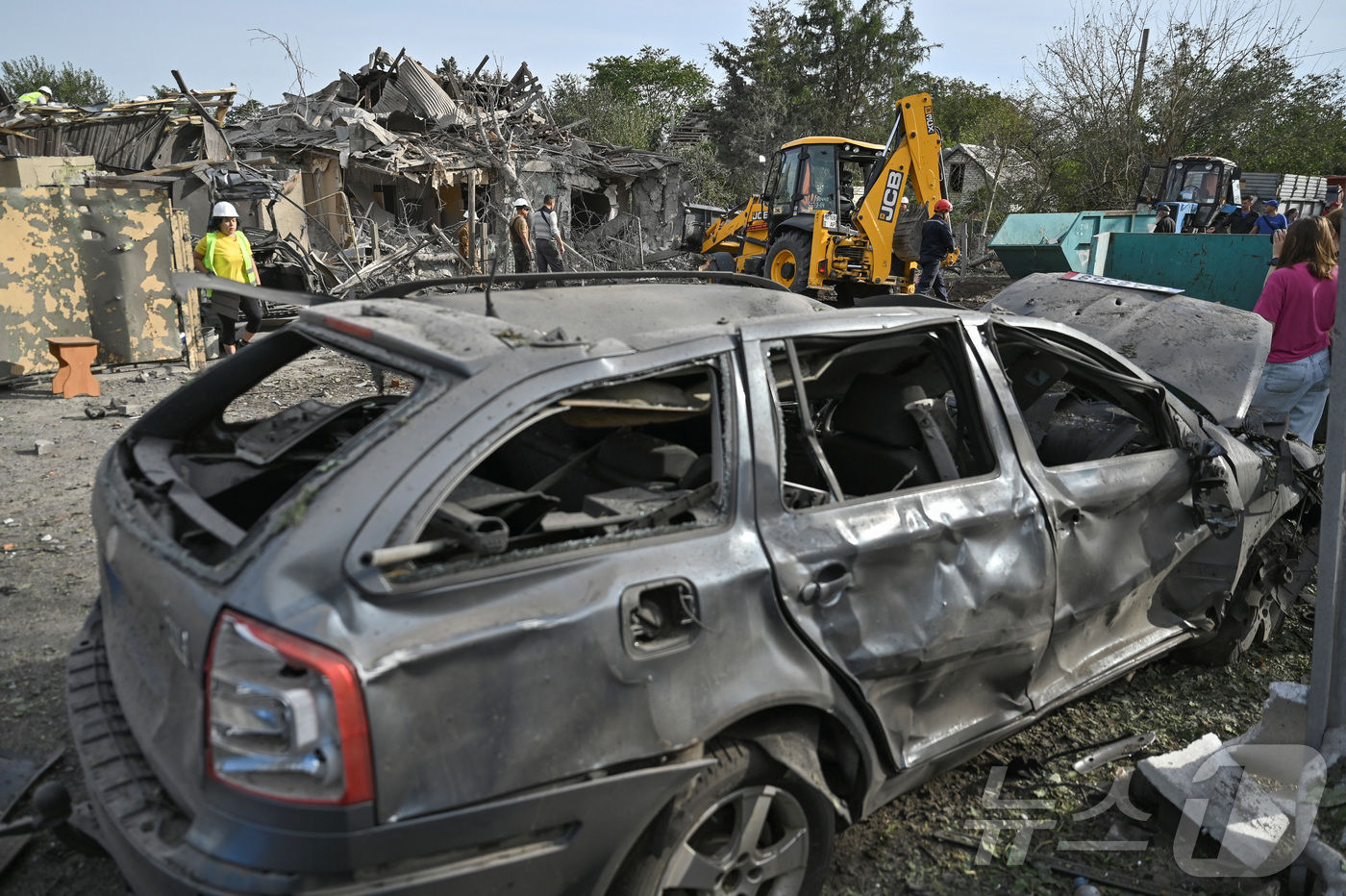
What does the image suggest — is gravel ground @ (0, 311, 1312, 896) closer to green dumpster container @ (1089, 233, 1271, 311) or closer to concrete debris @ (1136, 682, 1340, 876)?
concrete debris @ (1136, 682, 1340, 876)

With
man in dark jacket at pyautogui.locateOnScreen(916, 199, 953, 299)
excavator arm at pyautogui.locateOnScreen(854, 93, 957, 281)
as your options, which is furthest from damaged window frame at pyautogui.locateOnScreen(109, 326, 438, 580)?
excavator arm at pyautogui.locateOnScreen(854, 93, 957, 281)

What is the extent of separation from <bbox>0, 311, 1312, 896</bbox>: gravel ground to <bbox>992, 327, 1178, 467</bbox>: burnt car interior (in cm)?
98

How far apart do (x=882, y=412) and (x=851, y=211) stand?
460 inches

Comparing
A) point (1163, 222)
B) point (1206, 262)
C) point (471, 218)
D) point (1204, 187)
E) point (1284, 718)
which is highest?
point (1204, 187)

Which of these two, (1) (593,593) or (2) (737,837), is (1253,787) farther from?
(1) (593,593)

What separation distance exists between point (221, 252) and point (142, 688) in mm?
7847

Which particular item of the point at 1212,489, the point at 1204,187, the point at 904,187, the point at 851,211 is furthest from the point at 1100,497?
the point at 1204,187

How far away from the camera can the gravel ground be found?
247 centimetres

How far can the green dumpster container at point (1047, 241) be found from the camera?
12195mm

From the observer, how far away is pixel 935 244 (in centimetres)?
1200

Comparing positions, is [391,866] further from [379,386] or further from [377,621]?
[379,386]

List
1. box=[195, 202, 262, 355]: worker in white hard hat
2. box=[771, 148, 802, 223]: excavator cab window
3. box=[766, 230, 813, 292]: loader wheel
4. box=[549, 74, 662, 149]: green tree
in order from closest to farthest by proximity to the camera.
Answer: box=[195, 202, 262, 355]: worker in white hard hat
box=[766, 230, 813, 292]: loader wheel
box=[771, 148, 802, 223]: excavator cab window
box=[549, 74, 662, 149]: green tree

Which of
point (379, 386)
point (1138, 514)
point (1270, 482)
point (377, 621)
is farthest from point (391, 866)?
point (1270, 482)

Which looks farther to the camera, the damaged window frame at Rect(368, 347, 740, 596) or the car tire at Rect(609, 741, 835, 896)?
the car tire at Rect(609, 741, 835, 896)
